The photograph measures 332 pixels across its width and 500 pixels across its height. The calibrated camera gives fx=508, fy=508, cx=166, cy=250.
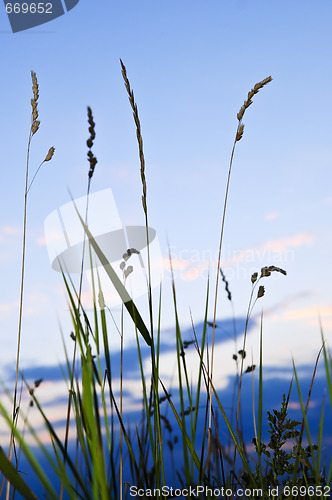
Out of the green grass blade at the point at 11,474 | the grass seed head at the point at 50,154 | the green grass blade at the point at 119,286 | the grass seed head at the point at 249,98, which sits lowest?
the green grass blade at the point at 11,474

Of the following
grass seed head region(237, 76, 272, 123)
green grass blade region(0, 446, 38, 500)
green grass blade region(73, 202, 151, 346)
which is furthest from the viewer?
grass seed head region(237, 76, 272, 123)

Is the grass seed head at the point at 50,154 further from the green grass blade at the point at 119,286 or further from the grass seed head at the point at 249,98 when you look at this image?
the green grass blade at the point at 119,286

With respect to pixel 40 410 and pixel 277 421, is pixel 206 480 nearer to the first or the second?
pixel 277 421

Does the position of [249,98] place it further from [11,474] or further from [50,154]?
[11,474]

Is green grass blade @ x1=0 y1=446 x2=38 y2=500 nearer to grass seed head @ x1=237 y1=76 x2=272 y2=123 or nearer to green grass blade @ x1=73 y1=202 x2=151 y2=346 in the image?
green grass blade @ x1=73 y1=202 x2=151 y2=346

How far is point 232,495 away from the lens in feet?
6.03

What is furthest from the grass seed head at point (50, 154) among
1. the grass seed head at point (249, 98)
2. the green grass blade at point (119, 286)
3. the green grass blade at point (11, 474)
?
the green grass blade at point (11, 474)

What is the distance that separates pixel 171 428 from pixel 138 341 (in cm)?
98

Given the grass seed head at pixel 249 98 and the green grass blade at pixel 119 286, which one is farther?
the grass seed head at pixel 249 98

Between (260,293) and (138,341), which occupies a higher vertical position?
(260,293)

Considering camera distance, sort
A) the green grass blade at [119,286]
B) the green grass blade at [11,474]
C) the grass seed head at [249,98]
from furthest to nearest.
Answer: the grass seed head at [249,98]
the green grass blade at [119,286]
the green grass blade at [11,474]

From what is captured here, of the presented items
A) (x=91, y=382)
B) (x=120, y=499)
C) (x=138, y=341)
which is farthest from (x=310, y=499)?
(x=91, y=382)

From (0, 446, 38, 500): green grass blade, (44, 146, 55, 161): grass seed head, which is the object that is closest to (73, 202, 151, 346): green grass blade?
(0, 446, 38, 500): green grass blade

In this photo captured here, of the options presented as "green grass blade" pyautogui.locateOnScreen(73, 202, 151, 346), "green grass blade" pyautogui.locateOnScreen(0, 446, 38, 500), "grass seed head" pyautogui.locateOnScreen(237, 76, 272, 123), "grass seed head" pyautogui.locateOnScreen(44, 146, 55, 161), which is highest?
"grass seed head" pyautogui.locateOnScreen(237, 76, 272, 123)
